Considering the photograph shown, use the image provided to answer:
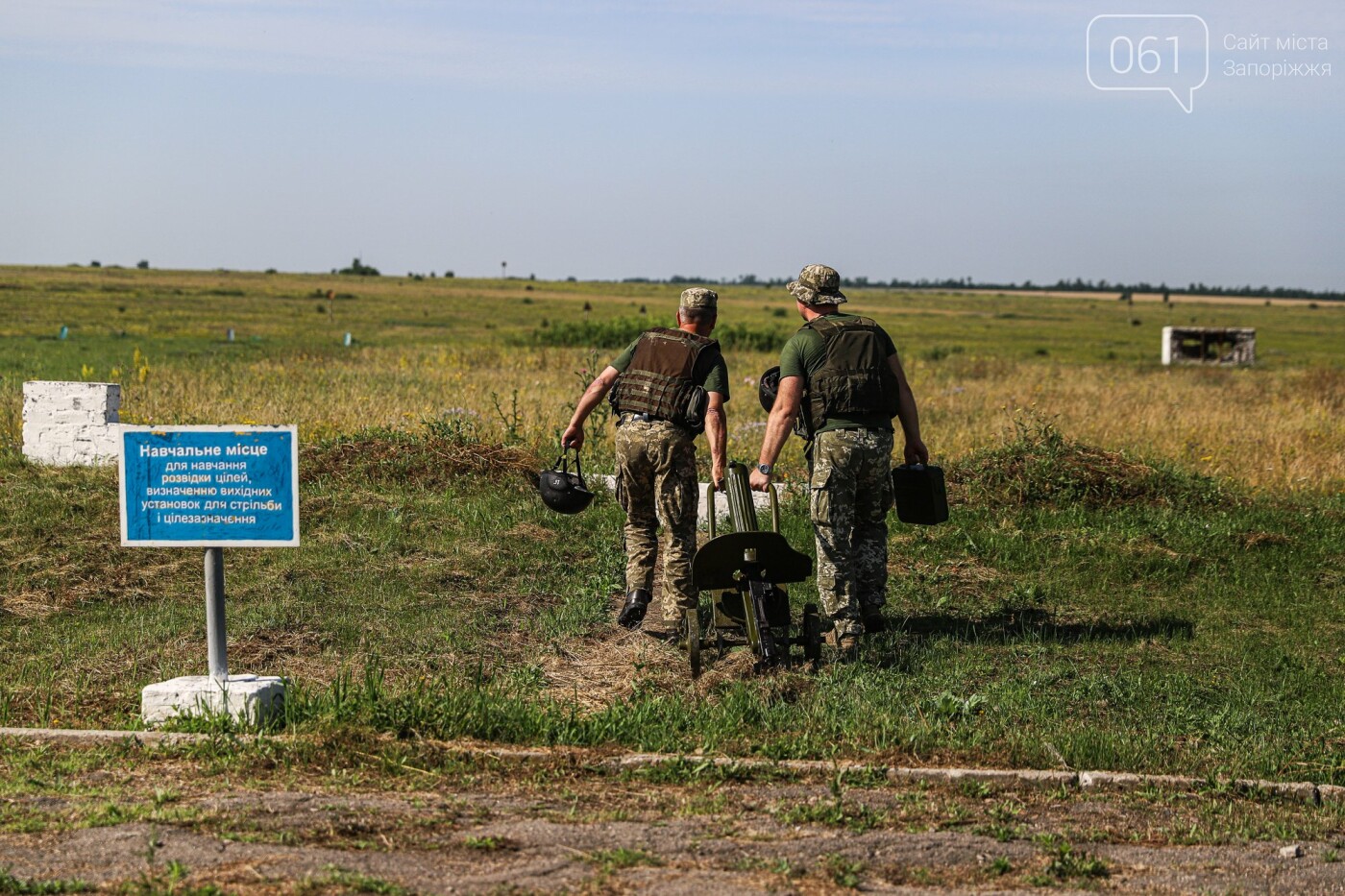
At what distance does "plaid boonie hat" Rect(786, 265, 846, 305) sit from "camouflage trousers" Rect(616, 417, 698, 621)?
3.39 feet

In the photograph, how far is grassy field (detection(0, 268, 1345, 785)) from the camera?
6.30 metres

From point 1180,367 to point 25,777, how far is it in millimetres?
35353

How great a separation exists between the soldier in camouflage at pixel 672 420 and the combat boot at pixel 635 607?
196 mm

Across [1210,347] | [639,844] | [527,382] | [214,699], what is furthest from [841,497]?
[1210,347]

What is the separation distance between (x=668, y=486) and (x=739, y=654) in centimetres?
104

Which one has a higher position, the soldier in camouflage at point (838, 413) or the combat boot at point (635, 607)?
the soldier in camouflage at point (838, 413)

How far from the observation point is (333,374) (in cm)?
2314

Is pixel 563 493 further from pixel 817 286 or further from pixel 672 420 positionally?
pixel 817 286

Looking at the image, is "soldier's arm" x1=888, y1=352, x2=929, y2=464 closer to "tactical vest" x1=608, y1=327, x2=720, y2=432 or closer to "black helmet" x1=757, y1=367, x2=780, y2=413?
"black helmet" x1=757, y1=367, x2=780, y2=413

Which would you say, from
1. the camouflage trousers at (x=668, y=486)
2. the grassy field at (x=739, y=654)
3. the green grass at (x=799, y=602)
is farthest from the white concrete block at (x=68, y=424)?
the camouflage trousers at (x=668, y=486)

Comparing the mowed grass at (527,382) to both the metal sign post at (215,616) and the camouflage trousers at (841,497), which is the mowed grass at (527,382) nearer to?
the camouflage trousers at (841,497)

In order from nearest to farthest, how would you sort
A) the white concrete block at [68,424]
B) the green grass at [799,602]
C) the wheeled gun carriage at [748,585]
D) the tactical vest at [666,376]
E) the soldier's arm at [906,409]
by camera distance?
the green grass at [799,602], the wheeled gun carriage at [748,585], the tactical vest at [666,376], the soldier's arm at [906,409], the white concrete block at [68,424]

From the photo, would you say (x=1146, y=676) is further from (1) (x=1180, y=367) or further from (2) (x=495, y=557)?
(1) (x=1180, y=367)

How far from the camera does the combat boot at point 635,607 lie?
318 inches
